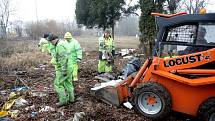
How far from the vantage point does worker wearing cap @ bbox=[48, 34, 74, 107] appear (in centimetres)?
720

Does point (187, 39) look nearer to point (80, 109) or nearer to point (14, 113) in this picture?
point (80, 109)

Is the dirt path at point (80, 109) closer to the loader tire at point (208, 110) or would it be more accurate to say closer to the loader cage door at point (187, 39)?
the loader tire at point (208, 110)

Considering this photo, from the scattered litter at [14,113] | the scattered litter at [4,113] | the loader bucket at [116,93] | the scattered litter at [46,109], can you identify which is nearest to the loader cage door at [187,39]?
the loader bucket at [116,93]

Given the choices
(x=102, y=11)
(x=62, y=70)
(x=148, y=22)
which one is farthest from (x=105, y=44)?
(x=102, y=11)

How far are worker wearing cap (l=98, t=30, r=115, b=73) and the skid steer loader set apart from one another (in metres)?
4.45

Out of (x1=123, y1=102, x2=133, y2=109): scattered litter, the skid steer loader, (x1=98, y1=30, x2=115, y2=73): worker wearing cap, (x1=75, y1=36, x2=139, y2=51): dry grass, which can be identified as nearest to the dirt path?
(x1=123, y1=102, x2=133, y2=109): scattered litter

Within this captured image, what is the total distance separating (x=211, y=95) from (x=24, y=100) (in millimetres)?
4124

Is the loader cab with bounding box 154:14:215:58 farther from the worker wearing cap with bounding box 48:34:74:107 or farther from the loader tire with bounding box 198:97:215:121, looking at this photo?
the worker wearing cap with bounding box 48:34:74:107

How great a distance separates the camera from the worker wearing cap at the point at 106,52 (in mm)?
11062

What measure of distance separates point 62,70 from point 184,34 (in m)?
2.66

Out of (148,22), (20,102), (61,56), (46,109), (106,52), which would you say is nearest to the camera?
(46,109)

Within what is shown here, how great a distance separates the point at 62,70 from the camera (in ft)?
23.7

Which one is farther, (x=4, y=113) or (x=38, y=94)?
(x=38, y=94)

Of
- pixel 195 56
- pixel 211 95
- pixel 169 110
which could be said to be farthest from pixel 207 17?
pixel 169 110
